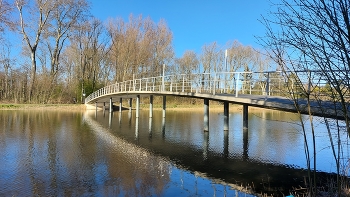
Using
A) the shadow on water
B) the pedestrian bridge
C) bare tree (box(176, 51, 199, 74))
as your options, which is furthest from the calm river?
bare tree (box(176, 51, 199, 74))

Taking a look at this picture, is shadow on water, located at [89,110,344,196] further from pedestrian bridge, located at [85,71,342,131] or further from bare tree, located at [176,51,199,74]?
bare tree, located at [176,51,199,74]

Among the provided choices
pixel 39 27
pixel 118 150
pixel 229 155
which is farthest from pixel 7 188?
pixel 39 27

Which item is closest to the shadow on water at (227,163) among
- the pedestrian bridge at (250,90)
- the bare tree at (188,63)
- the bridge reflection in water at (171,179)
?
the bridge reflection in water at (171,179)

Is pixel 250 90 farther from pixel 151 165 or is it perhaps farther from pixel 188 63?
pixel 188 63

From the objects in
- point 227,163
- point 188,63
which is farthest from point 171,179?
point 188,63

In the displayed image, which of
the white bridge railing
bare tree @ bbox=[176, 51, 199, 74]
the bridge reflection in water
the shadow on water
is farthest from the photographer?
bare tree @ bbox=[176, 51, 199, 74]

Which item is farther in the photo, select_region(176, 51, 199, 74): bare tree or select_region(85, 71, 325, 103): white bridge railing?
select_region(176, 51, 199, 74): bare tree

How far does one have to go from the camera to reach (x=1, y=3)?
1061 cm

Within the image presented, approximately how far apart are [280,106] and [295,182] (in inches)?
108

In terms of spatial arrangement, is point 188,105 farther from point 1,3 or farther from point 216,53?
point 1,3

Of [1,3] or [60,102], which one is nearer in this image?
[1,3]

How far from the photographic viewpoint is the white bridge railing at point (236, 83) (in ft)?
10.2

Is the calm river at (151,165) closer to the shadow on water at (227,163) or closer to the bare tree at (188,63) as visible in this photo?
the shadow on water at (227,163)

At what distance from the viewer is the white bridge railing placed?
3105mm
